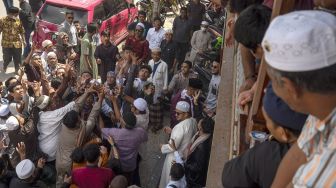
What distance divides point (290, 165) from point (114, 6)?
34.0ft

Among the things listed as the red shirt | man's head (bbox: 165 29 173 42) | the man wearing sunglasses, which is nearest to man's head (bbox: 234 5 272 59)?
the red shirt

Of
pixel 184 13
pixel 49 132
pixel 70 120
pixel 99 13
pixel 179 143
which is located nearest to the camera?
pixel 70 120

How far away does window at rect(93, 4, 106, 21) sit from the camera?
10.6 meters

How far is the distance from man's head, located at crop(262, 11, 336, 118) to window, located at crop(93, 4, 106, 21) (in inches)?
371

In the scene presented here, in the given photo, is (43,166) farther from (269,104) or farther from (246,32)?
(269,104)

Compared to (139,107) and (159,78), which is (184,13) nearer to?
(159,78)

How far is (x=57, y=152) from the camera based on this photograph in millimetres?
5566

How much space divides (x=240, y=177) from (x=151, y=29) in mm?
7833

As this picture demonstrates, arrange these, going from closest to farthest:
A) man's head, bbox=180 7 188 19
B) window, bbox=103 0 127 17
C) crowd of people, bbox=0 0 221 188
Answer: crowd of people, bbox=0 0 221 188, man's head, bbox=180 7 188 19, window, bbox=103 0 127 17

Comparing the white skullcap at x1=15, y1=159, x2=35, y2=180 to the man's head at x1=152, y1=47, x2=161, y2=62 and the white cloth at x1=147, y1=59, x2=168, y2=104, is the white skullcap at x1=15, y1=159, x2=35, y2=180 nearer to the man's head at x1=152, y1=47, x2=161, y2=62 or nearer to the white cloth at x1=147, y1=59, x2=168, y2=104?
the white cloth at x1=147, y1=59, x2=168, y2=104

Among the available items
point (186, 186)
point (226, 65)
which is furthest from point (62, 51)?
point (186, 186)

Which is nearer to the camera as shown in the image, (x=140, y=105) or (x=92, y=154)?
(x=92, y=154)

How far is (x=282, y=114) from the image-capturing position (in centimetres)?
194

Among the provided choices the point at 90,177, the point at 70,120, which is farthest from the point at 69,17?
the point at 90,177
